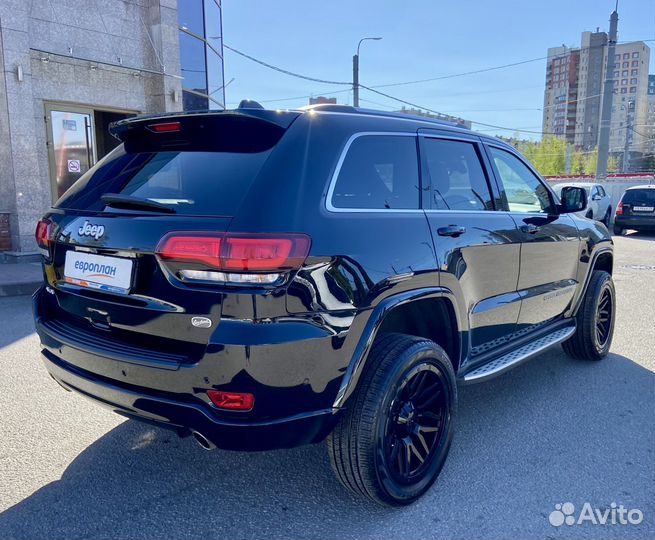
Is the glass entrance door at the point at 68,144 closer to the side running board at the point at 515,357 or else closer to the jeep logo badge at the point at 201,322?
the side running board at the point at 515,357

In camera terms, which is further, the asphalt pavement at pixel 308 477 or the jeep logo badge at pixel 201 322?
the asphalt pavement at pixel 308 477

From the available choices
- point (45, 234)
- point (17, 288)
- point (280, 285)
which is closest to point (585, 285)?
point (280, 285)

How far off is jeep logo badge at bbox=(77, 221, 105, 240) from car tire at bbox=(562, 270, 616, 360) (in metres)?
3.83

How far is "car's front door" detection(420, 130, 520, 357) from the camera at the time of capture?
2.96 m

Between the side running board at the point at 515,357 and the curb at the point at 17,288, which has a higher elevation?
the side running board at the point at 515,357

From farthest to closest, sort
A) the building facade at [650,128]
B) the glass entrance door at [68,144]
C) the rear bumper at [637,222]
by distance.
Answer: the building facade at [650,128], the rear bumper at [637,222], the glass entrance door at [68,144]

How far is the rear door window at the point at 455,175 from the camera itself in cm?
310

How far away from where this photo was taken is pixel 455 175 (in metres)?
3.30

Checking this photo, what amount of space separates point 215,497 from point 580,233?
345 cm

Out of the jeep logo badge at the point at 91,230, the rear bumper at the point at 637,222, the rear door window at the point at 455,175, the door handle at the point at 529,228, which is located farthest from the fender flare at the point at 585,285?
the rear bumper at the point at 637,222

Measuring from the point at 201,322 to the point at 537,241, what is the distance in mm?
2635

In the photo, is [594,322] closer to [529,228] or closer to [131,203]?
[529,228]

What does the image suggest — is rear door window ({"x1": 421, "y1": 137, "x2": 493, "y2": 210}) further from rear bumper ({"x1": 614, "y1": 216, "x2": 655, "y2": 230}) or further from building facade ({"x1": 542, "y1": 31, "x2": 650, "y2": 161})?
building facade ({"x1": 542, "y1": 31, "x2": 650, "y2": 161})

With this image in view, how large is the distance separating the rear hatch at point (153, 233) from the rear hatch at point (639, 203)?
16625 millimetres
